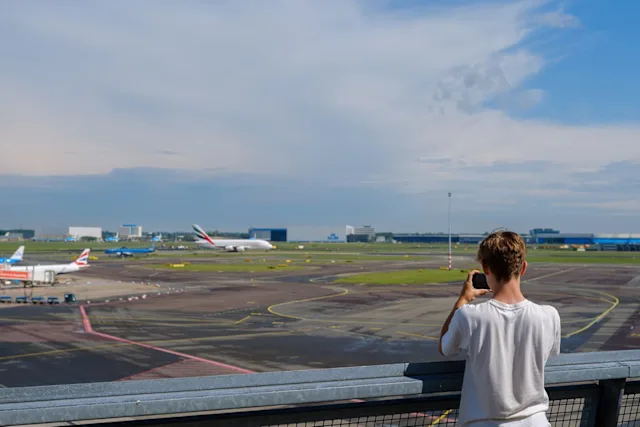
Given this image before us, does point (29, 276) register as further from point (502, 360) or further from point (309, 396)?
point (502, 360)

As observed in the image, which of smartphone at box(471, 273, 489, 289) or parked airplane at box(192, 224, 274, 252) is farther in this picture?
parked airplane at box(192, 224, 274, 252)

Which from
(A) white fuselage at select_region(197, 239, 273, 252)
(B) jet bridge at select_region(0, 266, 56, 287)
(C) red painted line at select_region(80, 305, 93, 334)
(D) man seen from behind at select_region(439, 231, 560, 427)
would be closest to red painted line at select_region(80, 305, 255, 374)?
(C) red painted line at select_region(80, 305, 93, 334)

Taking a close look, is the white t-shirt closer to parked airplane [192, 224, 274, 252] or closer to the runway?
the runway

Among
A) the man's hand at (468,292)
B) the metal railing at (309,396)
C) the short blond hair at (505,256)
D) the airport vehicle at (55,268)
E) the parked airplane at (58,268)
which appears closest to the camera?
the metal railing at (309,396)

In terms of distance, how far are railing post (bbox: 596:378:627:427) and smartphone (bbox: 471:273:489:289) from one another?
5.34ft

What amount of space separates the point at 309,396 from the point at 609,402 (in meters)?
3.04

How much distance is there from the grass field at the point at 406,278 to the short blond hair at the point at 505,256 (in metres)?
58.1

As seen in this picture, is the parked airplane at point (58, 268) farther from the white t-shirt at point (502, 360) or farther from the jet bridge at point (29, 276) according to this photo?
the white t-shirt at point (502, 360)

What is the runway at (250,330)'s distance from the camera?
24.1 meters

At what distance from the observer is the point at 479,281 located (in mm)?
5008

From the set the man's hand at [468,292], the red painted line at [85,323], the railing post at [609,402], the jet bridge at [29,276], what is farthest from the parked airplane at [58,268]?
the railing post at [609,402]

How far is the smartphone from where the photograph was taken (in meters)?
4.98

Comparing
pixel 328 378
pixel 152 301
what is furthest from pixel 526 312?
pixel 152 301

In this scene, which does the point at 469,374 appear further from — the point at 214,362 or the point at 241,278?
the point at 241,278
